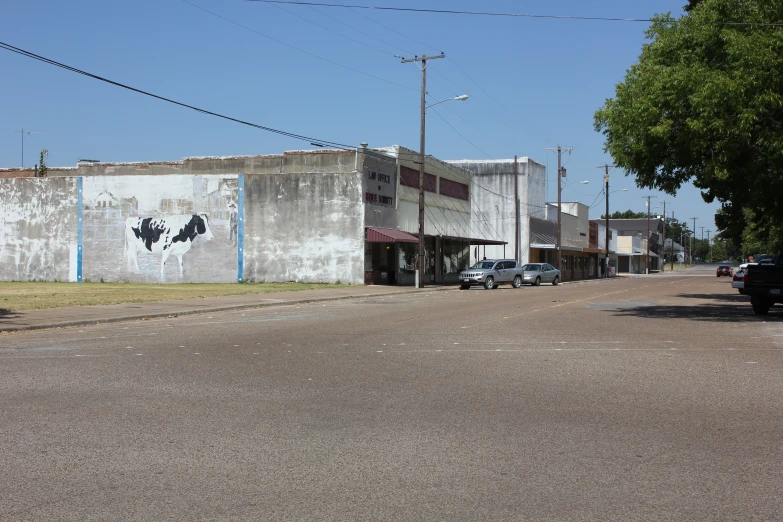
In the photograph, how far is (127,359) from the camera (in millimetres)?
12289

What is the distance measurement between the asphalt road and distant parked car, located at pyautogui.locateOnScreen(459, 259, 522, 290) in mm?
28775

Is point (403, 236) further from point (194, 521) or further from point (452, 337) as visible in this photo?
point (194, 521)

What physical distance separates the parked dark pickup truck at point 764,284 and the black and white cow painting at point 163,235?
3088 centimetres

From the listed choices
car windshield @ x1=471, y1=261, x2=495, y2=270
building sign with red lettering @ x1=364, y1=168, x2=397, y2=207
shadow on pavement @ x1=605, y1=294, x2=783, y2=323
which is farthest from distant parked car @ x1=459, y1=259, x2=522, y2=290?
shadow on pavement @ x1=605, y1=294, x2=783, y2=323

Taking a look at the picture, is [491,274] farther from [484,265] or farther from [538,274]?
[538,274]

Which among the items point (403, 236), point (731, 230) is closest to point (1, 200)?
point (403, 236)

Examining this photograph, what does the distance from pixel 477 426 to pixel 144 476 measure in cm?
318

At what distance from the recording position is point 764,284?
22078mm

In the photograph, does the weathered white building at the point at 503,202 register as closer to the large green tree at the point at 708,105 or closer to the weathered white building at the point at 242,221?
the weathered white building at the point at 242,221

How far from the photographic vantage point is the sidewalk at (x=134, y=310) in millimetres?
18719

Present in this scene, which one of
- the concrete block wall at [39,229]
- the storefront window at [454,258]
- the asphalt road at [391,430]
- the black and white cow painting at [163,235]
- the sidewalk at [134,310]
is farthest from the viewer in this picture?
the storefront window at [454,258]

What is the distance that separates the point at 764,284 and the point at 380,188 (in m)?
25.8

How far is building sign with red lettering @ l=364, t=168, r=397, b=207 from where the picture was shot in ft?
142

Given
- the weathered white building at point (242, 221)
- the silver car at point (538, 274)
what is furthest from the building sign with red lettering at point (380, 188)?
the silver car at point (538, 274)
